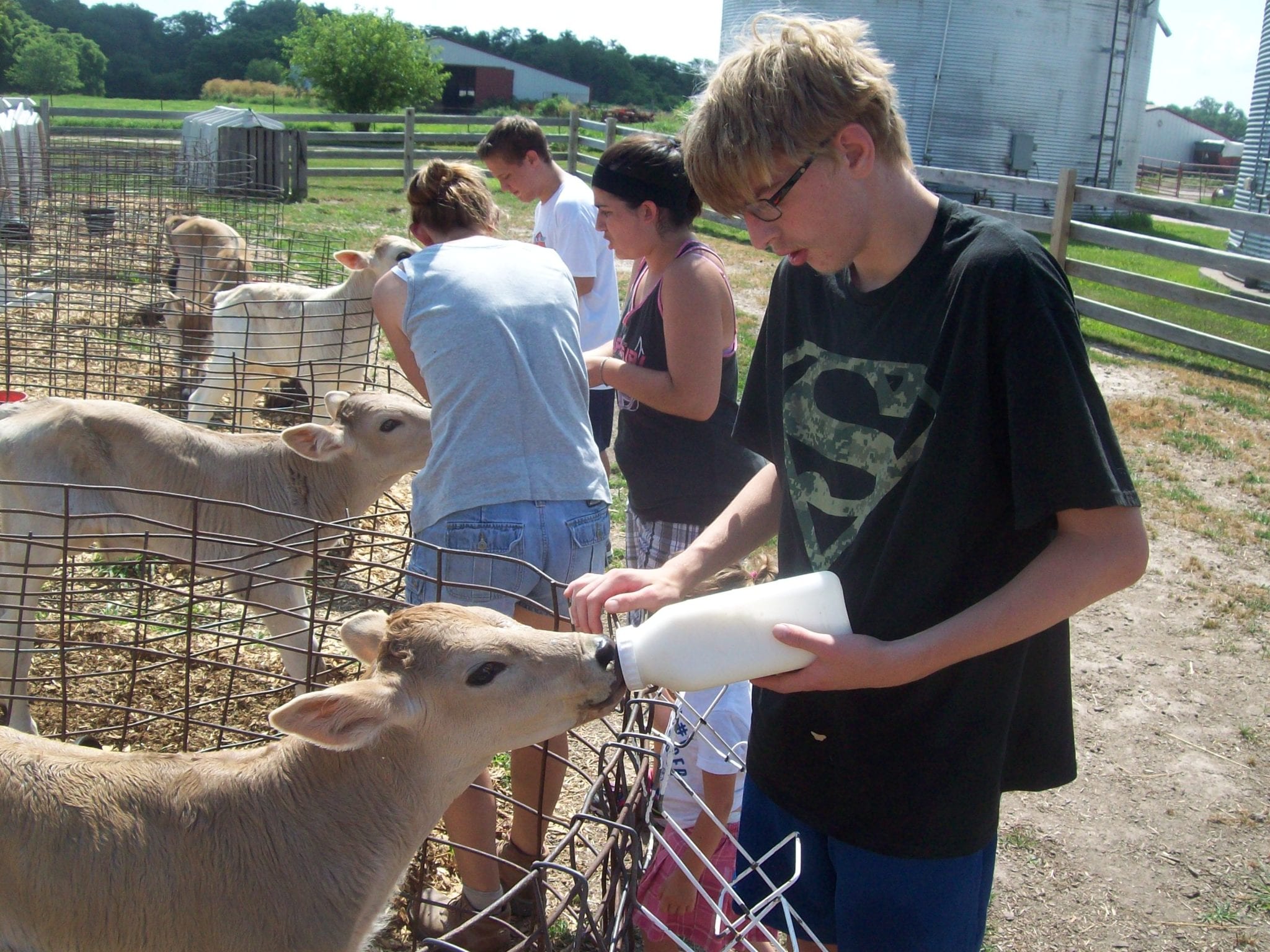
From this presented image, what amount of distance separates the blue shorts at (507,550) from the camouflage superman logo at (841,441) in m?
1.19

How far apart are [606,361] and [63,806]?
7.46 ft

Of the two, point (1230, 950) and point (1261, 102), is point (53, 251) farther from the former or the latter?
point (1261, 102)

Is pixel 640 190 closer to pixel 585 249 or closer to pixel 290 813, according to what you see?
pixel 585 249

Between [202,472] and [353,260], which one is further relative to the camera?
[353,260]

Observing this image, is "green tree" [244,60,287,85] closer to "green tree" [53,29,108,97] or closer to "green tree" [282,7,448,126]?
"green tree" [53,29,108,97]

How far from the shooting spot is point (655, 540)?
4020mm

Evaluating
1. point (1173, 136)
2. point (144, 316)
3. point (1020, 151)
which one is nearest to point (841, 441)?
point (144, 316)

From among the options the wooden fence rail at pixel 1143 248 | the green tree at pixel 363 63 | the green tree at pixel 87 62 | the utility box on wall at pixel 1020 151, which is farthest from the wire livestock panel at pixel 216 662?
the green tree at pixel 87 62

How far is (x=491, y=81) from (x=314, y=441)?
90258 millimetres

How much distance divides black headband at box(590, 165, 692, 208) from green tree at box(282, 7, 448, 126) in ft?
160

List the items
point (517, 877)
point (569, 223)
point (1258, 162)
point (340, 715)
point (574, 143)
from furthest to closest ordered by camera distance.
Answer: point (574, 143)
point (1258, 162)
point (569, 223)
point (517, 877)
point (340, 715)

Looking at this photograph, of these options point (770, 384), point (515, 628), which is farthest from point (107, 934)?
point (770, 384)

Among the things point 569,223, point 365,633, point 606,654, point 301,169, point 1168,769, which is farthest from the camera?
point 301,169

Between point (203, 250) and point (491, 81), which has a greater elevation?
point (491, 81)
